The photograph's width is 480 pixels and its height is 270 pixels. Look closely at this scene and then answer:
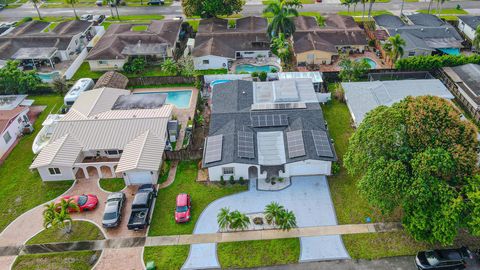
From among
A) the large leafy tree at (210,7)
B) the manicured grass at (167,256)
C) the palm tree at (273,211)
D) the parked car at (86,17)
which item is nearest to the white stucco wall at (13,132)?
the manicured grass at (167,256)

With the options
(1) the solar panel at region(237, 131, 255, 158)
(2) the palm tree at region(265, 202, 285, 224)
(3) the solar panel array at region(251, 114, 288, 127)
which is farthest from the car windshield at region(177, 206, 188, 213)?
(3) the solar panel array at region(251, 114, 288, 127)

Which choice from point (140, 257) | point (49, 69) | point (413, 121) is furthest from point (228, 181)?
point (49, 69)

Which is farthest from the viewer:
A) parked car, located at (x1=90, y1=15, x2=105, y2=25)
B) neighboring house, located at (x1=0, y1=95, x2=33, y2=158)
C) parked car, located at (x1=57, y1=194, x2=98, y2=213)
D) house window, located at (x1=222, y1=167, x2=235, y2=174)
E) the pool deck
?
parked car, located at (x1=90, y1=15, x2=105, y2=25)

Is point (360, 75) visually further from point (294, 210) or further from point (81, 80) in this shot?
point (81, 80)

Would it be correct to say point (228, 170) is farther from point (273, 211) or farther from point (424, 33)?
point (424, 33)

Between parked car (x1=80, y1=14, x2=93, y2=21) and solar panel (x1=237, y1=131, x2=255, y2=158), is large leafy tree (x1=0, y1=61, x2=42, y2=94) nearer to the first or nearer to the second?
parked car (x1=80, y1=14, x2=93, y2=21)

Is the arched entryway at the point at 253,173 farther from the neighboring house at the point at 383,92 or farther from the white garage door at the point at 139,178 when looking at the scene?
the neighboring house at the point at 383,92
